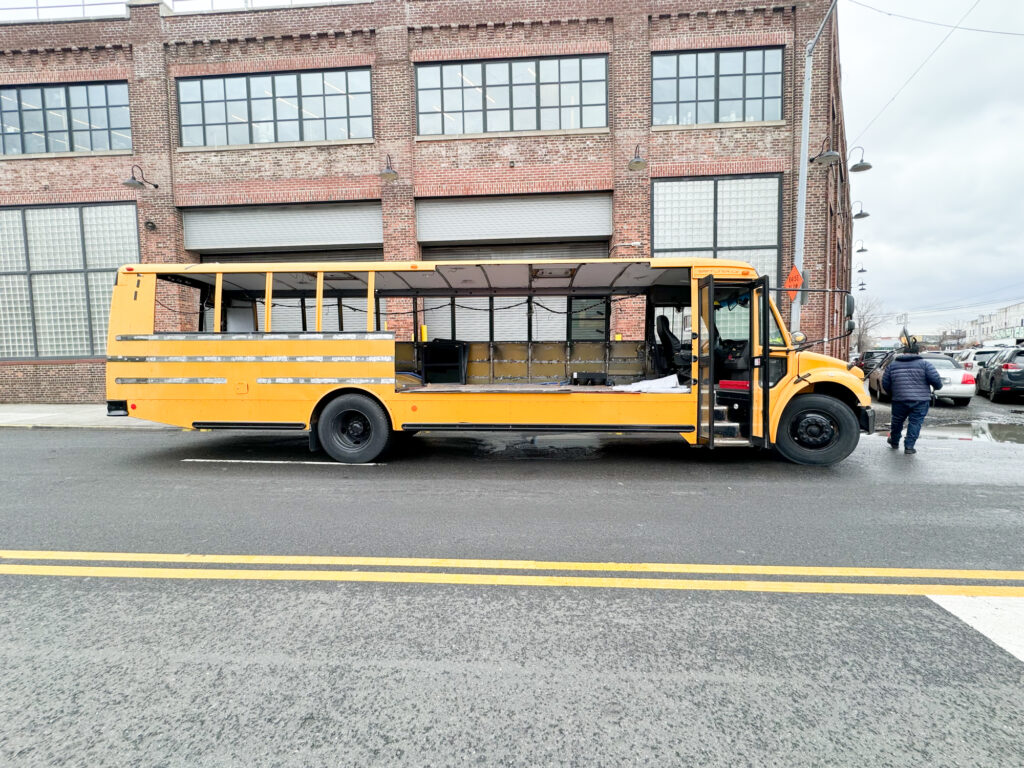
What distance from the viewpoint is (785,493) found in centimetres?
582

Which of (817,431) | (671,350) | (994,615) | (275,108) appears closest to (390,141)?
(275,108)

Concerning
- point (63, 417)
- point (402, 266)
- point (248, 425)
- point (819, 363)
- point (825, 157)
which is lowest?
point (63, 417)

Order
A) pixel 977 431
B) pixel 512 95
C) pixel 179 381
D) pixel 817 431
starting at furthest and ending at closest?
pixel 512 95 → pixel 977 431 → pixel 179 381 → pixel 817 431

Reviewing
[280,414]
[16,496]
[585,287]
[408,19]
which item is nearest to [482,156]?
[408,19]

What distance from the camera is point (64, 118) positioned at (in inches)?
607

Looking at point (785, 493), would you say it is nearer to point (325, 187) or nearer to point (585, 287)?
point (585, 287)

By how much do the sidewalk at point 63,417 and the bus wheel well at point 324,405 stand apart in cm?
597

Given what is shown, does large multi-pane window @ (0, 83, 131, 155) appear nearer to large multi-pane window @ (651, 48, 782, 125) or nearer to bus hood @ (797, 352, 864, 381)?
large multi-pane window @ (651, 48, 782, 125)

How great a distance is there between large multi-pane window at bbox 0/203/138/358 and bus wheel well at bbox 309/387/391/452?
464 inches

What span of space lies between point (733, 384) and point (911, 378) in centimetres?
312

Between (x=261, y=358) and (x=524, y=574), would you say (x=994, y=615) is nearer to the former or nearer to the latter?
(x=524, y=574)

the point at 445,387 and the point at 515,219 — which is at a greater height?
the point at 515,219

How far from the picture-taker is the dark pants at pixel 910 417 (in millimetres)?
8180

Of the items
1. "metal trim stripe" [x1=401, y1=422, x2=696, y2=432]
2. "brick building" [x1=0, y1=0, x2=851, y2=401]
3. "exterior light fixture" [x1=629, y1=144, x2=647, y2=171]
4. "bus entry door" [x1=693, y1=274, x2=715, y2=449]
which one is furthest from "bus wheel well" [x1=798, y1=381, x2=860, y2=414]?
"exterior light fixture" [x1=629, y1=144, x2=647, y2=171]
